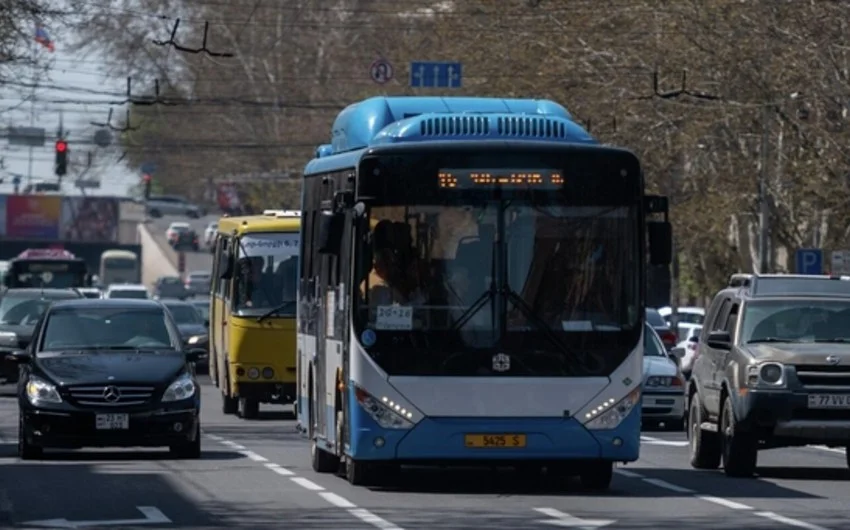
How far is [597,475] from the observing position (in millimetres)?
19797

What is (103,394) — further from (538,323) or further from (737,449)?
(737,449)

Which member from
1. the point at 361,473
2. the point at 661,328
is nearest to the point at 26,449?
the point at 361,473

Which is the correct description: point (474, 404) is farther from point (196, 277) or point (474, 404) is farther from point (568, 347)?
point (196, 277)

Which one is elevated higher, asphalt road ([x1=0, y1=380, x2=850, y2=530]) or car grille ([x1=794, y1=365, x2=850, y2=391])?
car grille ([x1=794, y1=365, x2=850, y2=391])

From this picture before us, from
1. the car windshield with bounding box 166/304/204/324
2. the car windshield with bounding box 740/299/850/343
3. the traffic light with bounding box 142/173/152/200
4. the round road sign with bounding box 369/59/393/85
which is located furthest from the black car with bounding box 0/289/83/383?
the traffic light with bounding box 142/173/152/200

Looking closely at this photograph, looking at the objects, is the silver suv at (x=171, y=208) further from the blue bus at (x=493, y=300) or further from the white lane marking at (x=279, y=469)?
the blue bus at (x=493, y=300)

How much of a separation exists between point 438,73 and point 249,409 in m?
23.0

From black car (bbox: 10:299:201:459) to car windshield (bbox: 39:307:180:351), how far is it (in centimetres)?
2

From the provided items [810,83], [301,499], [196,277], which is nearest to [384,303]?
[301,499]

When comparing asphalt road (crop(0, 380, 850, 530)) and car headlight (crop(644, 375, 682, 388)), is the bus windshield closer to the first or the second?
asphalt road (crop(0, 380, 850, 530))

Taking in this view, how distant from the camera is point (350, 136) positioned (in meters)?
21.2

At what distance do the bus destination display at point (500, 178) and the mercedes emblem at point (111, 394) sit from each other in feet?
16.7

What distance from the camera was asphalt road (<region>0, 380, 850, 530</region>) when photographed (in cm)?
1670

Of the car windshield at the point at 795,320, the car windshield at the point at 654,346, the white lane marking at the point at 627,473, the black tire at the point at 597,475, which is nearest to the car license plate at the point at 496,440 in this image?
the black tire at the point at 597,475
